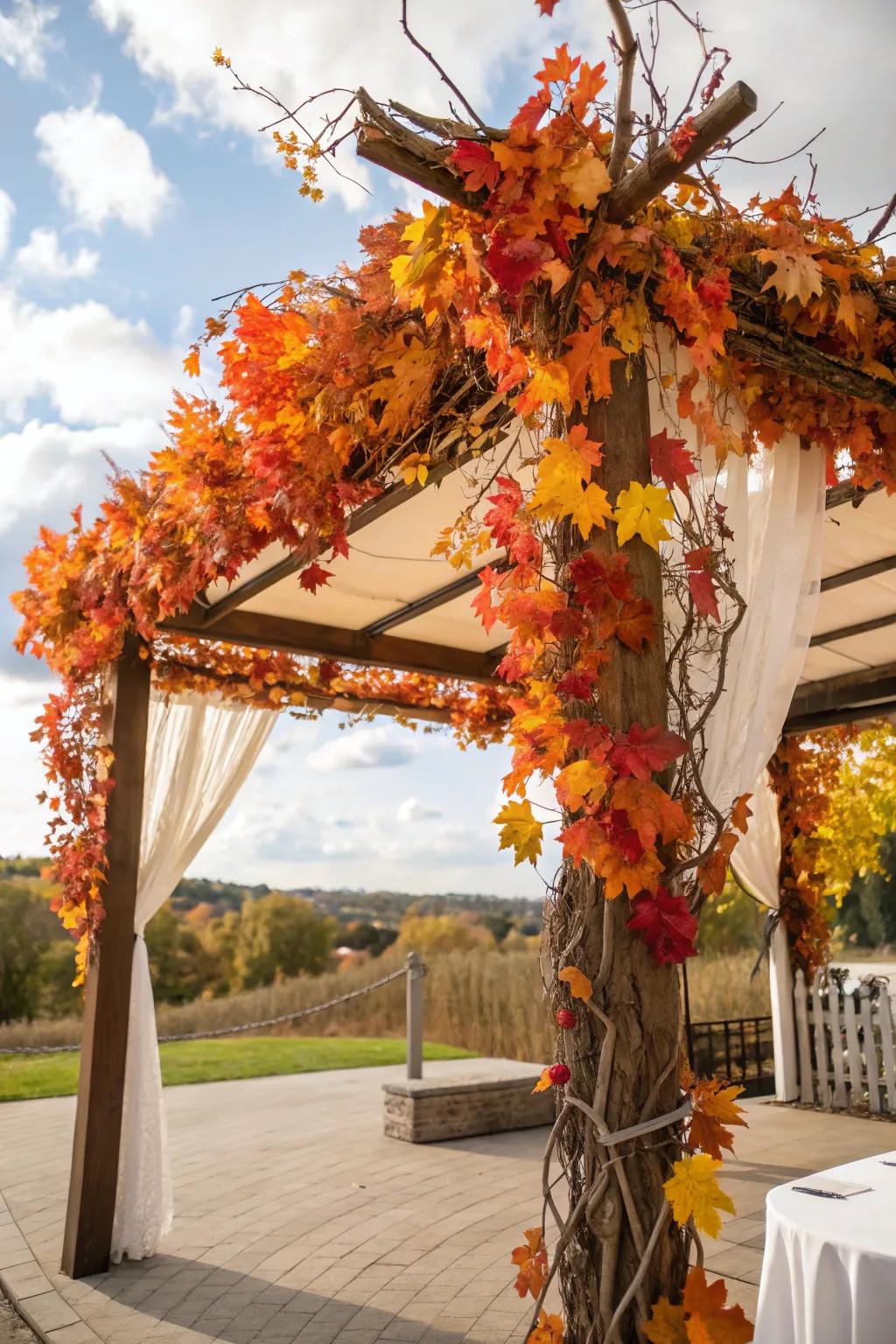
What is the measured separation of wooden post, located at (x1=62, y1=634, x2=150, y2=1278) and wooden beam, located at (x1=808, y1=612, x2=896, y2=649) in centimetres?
326

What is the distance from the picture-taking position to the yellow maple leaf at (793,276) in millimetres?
2422

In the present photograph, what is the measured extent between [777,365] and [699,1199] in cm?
199

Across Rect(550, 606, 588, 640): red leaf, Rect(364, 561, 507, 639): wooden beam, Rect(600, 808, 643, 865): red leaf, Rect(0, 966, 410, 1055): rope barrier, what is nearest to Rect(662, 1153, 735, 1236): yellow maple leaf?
Rect(600, 808, 643, 865): red leaf

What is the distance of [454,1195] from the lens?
15.9ft

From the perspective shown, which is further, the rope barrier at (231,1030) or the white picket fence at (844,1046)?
the white picket fence at (844,1046)

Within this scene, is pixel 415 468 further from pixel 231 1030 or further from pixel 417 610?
pixel 231 1030

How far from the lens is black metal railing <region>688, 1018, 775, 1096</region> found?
751cm

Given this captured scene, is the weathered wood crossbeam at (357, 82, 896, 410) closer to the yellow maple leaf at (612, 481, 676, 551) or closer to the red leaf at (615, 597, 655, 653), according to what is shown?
the yellow maple leaf at (612, 481, 676, 551)

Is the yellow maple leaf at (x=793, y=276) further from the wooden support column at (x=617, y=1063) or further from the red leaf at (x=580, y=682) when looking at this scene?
the red leaf at (x=580, y=682)

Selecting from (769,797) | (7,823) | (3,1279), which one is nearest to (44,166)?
(3,1279)

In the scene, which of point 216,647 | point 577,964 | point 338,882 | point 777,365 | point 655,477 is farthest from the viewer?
point 338,882

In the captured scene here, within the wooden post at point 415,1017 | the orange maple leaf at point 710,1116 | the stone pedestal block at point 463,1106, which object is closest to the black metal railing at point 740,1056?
the stone pedestal block at point 463,1106

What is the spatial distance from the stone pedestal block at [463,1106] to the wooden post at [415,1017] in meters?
0.09

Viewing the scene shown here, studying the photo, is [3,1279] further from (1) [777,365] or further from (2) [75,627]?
(1) [777,365]
